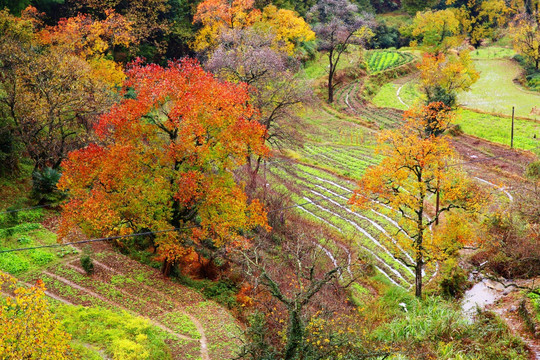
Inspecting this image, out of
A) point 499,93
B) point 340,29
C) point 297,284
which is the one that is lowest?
point 297,284

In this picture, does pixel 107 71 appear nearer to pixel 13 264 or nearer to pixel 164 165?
pixel 164 165

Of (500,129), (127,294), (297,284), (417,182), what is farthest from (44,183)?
(500,129)

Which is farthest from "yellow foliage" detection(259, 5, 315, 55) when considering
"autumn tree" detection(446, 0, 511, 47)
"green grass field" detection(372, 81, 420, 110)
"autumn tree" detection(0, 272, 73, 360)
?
"autumn tree" detection(446, 0, 511, 47)

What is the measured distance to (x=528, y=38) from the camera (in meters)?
66.5

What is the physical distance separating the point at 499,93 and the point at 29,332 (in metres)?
→ 64.0

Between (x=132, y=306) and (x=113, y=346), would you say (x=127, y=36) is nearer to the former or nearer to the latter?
(x=132, y=306)

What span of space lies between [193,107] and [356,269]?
1417 cm

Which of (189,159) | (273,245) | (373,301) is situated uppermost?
(189,159)

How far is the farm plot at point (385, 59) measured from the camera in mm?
74812

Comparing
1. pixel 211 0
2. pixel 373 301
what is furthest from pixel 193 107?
pixel 211 0

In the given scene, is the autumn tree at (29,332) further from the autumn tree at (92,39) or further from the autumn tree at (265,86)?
the autumn tree at (92,39)

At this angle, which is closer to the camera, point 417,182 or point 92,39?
point 417,182

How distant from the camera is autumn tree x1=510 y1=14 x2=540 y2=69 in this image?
2565 inches

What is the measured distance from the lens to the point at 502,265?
27406 millimetres
